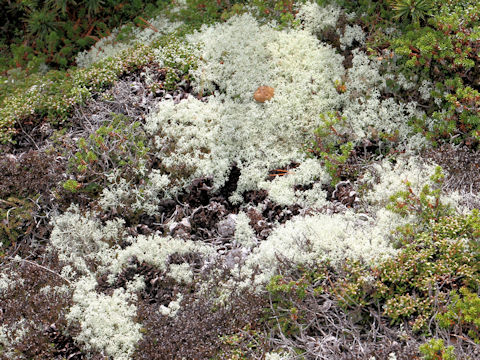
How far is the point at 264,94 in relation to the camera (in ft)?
17.5

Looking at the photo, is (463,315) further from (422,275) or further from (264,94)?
(264,94)

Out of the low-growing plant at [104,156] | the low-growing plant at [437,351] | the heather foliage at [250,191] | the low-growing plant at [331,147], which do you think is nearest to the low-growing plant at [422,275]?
the heather foliage at [250,191]

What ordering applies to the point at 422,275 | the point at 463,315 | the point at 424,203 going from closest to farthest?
the point at 463,315, the point at 422,275, the point at 424,203

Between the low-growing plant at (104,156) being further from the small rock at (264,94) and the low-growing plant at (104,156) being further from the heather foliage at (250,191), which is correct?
the small rock at (264,94)

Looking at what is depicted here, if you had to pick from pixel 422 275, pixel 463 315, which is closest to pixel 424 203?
pixel 422 275

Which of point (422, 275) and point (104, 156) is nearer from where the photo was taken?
point (422, 275)

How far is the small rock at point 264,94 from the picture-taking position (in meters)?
5.32

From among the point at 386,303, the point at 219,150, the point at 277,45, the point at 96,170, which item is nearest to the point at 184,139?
the point at 219,150

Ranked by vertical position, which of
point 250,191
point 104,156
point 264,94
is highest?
point 264,94

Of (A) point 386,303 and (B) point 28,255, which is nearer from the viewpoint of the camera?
(A) point 386,303

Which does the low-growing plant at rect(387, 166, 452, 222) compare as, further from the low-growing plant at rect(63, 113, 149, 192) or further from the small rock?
the low-growing plant at rect(63, 113, 149, 192)

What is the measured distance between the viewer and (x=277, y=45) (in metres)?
5.63

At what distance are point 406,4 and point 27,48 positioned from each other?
5.76 meters

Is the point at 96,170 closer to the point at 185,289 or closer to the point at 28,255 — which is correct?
the point at 28,255
